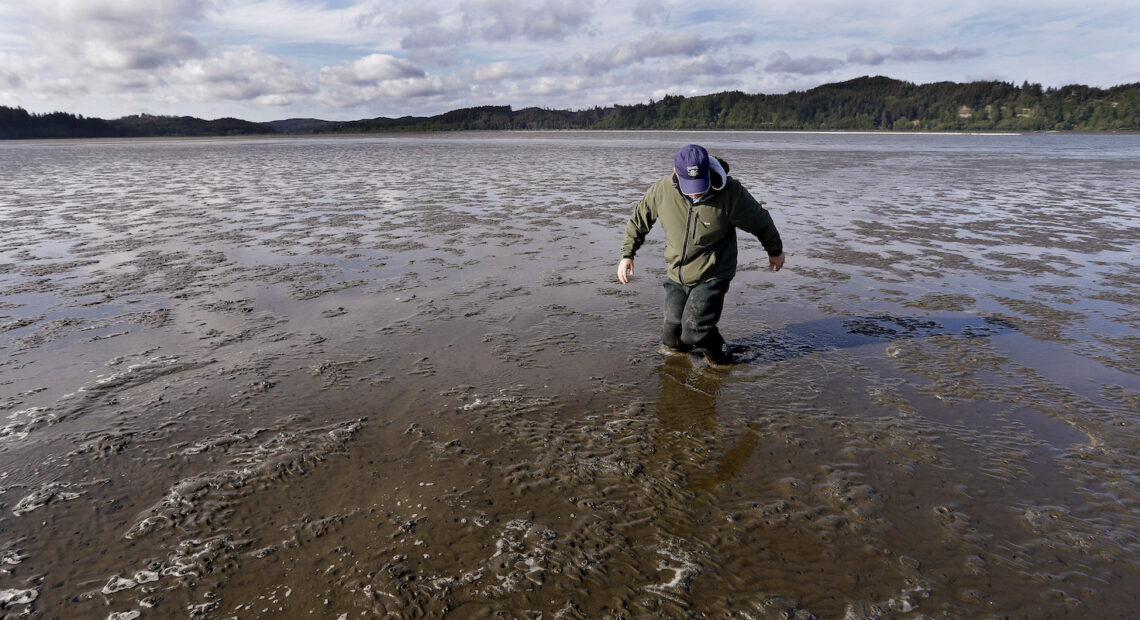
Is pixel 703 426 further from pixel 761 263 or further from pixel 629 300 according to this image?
pixel 761 263

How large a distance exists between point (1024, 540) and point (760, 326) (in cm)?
373

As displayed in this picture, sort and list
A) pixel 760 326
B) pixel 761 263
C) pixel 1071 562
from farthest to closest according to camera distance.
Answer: pixel 761 263 → pixel 760 326 → pixel 1071 562

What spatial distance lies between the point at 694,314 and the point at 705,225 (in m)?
0.88

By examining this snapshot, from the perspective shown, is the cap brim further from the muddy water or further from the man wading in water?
the muddy water

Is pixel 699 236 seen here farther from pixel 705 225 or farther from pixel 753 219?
pixel 753 219

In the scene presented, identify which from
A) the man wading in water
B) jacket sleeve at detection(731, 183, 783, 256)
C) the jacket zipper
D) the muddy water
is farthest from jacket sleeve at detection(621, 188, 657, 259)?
the muddy water

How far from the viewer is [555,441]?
4234 mm

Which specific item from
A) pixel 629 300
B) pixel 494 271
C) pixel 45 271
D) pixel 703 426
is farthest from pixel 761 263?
pixel 45 271

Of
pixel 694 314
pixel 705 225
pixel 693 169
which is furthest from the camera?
pixel 694 314

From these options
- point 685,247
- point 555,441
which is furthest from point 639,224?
point 555,441

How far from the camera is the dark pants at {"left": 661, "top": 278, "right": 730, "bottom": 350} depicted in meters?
5.34

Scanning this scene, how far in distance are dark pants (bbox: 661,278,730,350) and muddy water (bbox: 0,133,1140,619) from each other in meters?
0.30

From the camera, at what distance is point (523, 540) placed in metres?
3.19

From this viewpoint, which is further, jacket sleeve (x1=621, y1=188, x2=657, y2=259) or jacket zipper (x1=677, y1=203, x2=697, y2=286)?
jacket sleeve (x1=621, y1=188, x2=657, y2=259)
